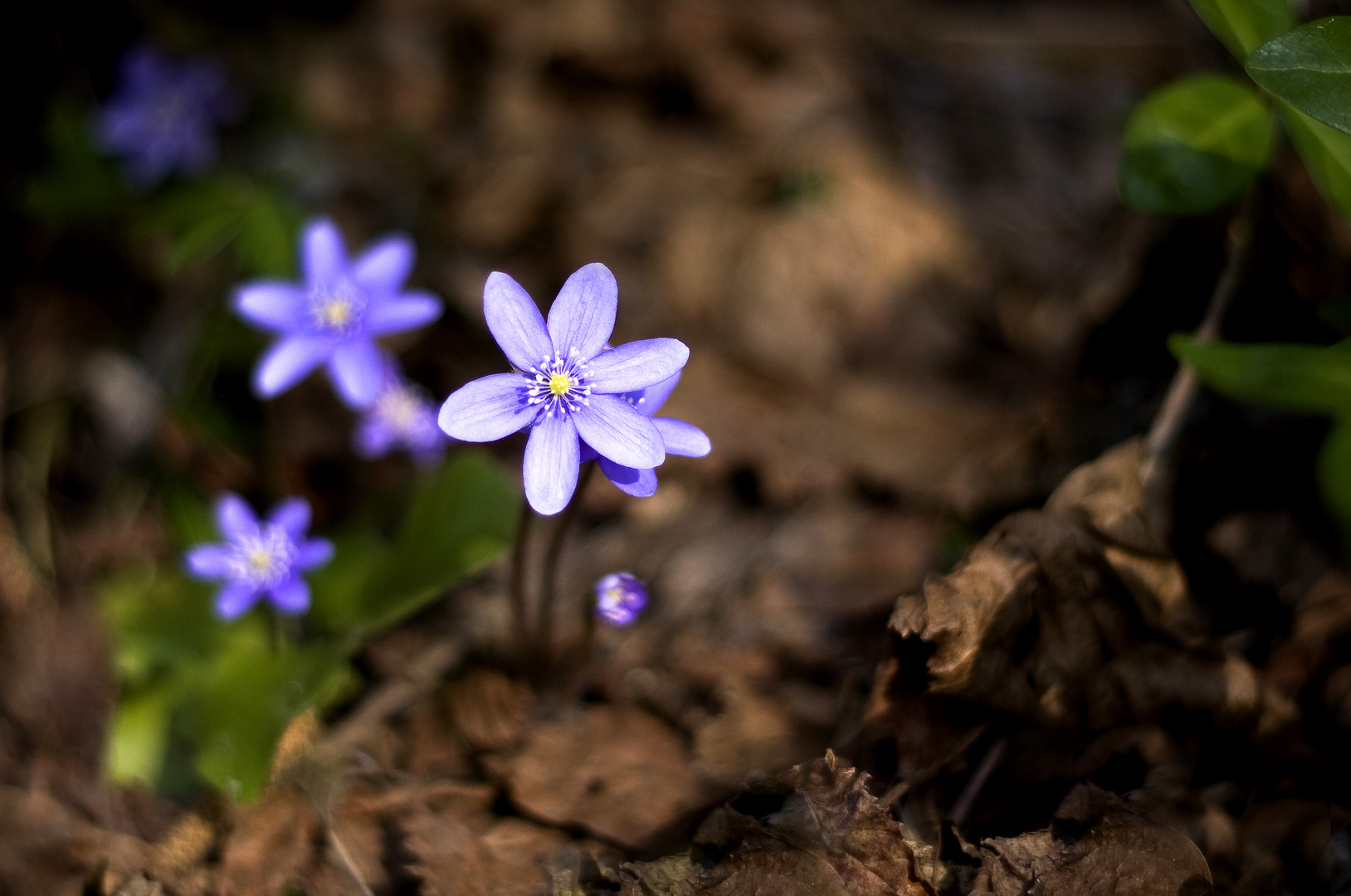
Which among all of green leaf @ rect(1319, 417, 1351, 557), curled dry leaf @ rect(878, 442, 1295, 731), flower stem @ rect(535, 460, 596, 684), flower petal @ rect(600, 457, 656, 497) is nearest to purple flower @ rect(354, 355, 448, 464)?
flower stem @ rect(535, 460, 596, 684)

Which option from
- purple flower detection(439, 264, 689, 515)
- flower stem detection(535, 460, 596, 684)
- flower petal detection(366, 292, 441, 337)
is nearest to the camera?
purple flower detection(439, 264, 689, 515)

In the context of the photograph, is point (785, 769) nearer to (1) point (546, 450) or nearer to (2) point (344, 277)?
(1) point (546, 450)

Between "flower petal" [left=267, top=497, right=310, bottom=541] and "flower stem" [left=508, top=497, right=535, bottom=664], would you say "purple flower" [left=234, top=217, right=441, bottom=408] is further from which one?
"flower stem" [left=508, top=497, right=535, bottom=664]

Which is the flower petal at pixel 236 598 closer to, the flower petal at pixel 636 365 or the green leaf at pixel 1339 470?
the flower petal at pixel 636 365

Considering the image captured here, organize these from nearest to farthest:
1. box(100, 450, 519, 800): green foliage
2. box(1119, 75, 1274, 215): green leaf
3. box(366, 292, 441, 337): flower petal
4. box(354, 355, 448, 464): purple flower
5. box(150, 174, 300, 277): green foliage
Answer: box(1119, 75, 1274, 215): green leaf < box(100, 450, 519, 800): green foliage < box(366, 292, 441, 337): flower petal < box(354, 355, 448, 464): purple flower < box(150, 174, 300, 277): green foliage

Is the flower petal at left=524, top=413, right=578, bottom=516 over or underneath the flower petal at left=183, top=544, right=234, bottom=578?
underneath

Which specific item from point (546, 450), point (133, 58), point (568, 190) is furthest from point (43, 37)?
point (546, 450)

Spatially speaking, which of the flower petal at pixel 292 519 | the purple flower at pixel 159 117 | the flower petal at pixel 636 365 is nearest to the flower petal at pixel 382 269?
the flower petal at pixel 292 519

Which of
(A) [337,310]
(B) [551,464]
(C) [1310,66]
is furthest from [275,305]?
(C) [1310,66]
